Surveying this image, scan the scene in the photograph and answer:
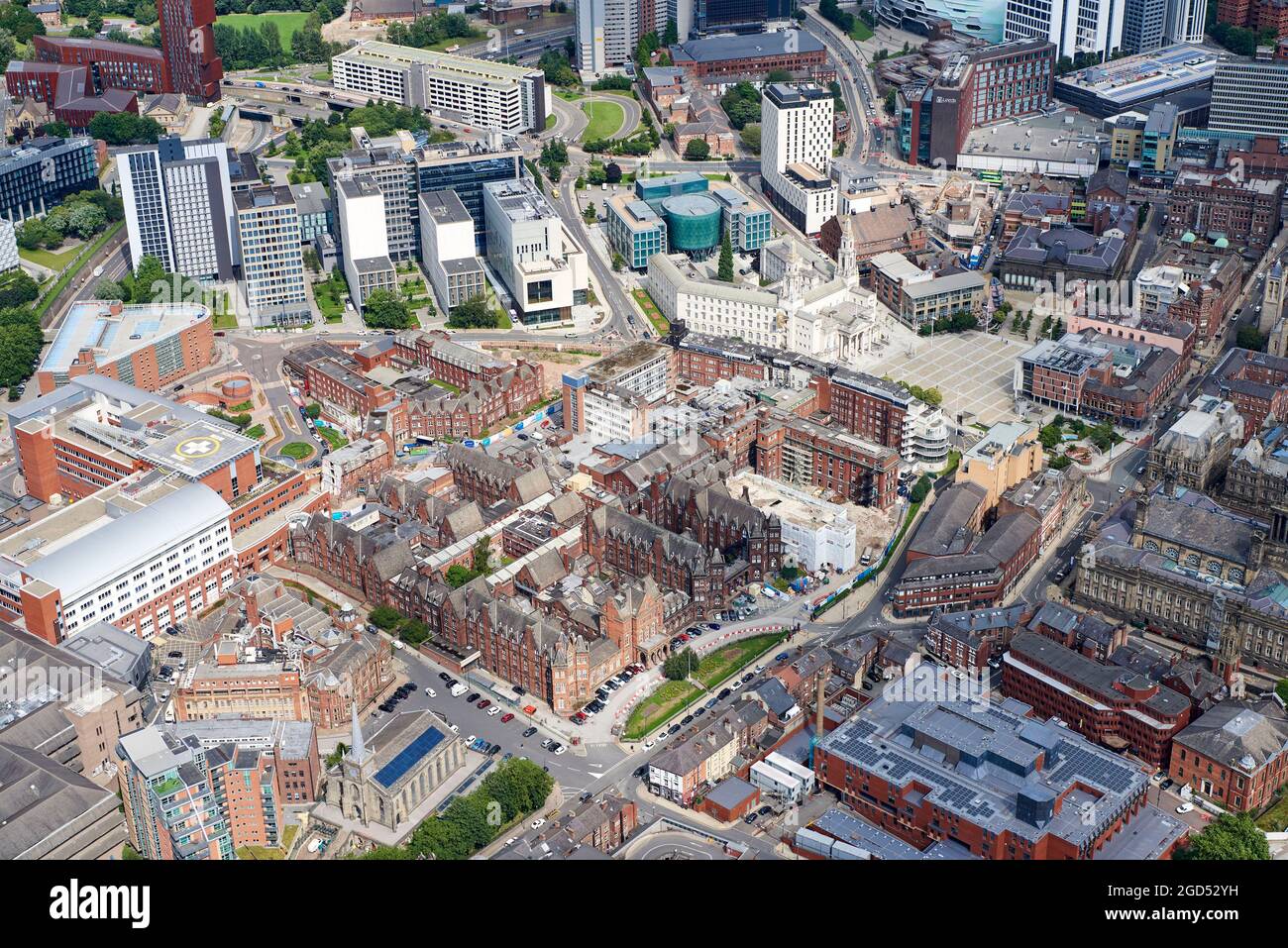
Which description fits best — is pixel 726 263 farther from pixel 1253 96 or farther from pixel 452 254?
pixel 1253 96

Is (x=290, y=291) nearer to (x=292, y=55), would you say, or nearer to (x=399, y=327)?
(x=399, y=327)

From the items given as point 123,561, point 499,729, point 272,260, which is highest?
point 272,260

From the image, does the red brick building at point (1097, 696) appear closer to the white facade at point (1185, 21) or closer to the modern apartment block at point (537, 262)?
the modern apartment block at point (537, 262)

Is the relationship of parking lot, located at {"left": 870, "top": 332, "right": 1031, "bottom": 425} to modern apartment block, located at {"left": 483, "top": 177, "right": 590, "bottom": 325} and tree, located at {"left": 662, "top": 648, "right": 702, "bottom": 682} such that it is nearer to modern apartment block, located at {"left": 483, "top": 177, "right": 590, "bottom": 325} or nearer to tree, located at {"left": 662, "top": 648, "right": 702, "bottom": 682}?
modern apartment block, located at {"left": 483, "top": 177, "right": 590, "bottom": 325}

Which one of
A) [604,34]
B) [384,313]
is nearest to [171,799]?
[384,313]

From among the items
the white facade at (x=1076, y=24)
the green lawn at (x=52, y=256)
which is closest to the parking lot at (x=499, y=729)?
the green lawn at (x=52, y=256)

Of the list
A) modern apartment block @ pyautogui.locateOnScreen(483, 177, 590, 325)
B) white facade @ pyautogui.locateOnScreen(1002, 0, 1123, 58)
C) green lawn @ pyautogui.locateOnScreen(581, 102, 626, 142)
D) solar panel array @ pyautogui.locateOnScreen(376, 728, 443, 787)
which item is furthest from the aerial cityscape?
white facade @ pyautogui.locateOnScreen(1002, 0, 1123, 58)
